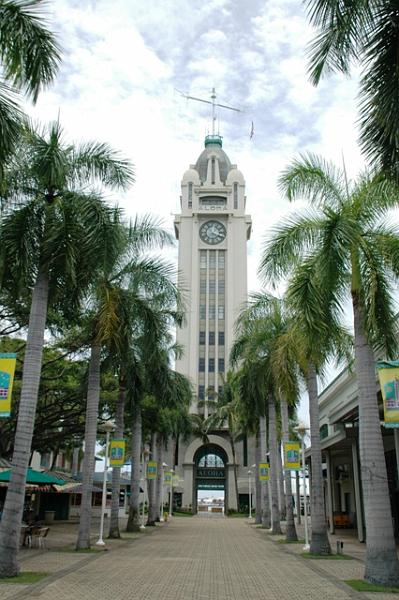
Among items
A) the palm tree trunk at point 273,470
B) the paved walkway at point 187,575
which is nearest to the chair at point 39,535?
the paved walkway at point 187,575

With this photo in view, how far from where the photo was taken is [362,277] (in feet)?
45.4

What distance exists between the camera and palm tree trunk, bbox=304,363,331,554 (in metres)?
18.3

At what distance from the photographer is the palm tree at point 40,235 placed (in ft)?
Answer: 45.9

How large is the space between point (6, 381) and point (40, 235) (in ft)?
12.4

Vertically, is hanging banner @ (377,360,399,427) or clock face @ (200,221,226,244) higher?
clock face @ (200,221,226,244)

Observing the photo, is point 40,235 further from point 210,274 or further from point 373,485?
point 210,274

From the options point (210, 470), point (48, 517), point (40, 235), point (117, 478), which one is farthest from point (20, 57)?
point (210, 470)

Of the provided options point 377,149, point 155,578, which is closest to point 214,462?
point 155,578

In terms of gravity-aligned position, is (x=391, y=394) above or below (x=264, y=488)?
above

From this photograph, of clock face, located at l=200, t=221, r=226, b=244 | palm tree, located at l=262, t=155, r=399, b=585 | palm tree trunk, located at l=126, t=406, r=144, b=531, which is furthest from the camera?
clock face, located at l=200, t=221, r=226, b=244

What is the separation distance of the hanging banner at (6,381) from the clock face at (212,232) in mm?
65604

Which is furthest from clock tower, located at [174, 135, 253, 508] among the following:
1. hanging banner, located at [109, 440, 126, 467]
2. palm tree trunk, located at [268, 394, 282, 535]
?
hanging banner, located at [109, 440, 126, 467]

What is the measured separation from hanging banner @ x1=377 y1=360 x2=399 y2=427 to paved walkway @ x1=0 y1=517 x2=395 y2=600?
337cm

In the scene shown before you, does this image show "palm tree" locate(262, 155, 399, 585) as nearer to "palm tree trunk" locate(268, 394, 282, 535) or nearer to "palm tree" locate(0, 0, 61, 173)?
"palm tree" locate(0, 0, 61, 173)
